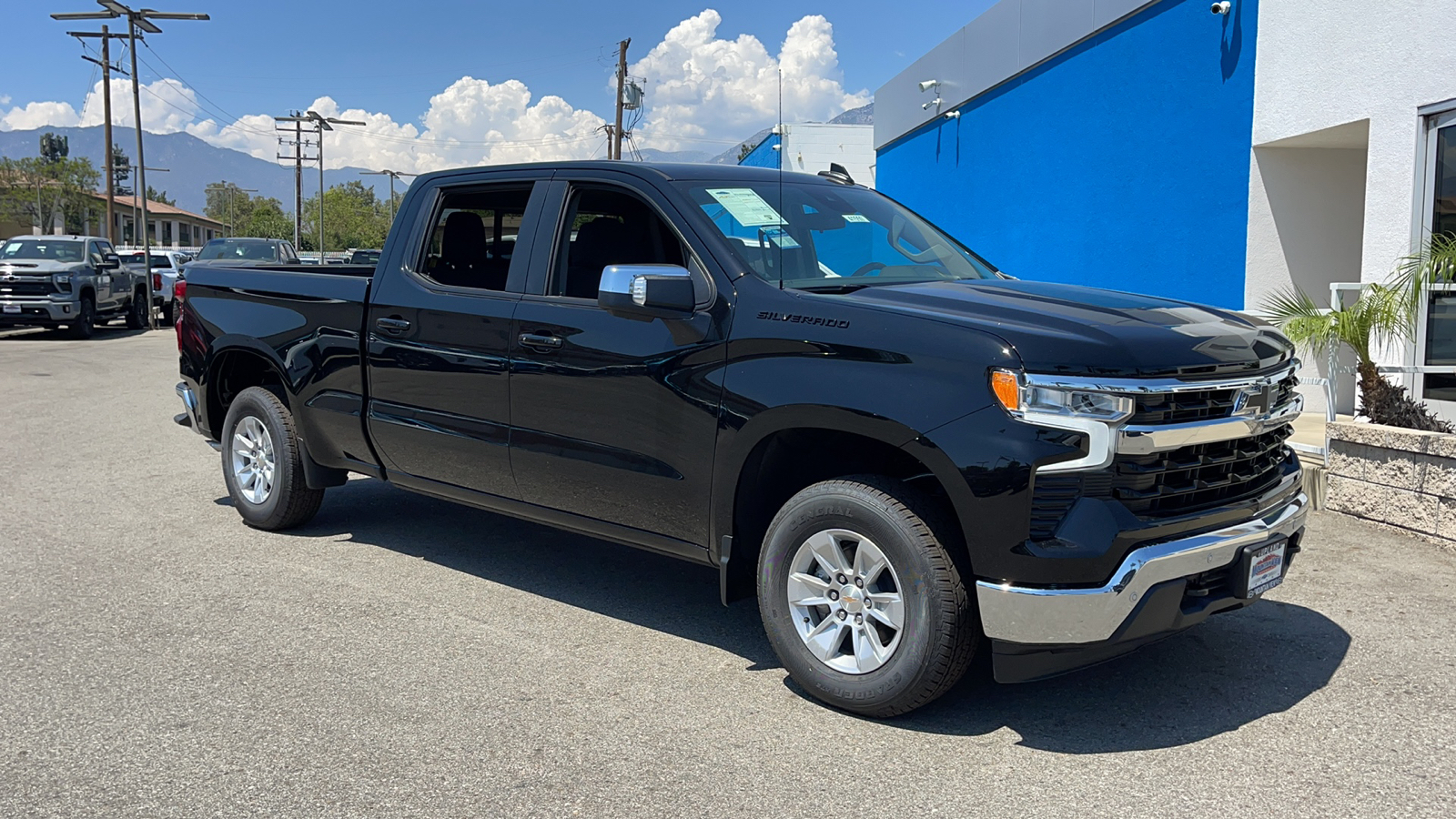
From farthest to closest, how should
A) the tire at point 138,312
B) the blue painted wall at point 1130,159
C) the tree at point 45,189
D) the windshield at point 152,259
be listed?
the tree at point 45,189 < the windshield at point 152,259 < the tire at point 138,312 < the blue painted wall at point 1130,159

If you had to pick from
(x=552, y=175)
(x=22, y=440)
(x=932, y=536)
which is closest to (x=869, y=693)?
(x=932, y=536)

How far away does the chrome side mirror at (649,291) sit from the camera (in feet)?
14.4

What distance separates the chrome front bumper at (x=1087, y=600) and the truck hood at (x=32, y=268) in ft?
78.3

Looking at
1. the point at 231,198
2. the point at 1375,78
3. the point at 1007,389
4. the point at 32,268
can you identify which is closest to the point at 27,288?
the point at 32,268

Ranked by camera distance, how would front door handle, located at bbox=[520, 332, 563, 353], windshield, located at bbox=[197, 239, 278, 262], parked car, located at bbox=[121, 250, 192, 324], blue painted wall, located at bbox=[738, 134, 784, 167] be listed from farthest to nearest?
blue painted wall, located at bbox=[738, 134, 784, 167] < parked car, located at bbox=[121, 250, 192, 324] < windshield, located at bbox=[197, 239, 278, 262] < front door handle, located at bbox=[520, 332, 563, 353]

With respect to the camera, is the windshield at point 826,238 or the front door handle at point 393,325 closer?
the windshield at point 826,238

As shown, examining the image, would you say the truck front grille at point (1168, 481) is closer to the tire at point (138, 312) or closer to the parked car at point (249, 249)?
the parked car at point (249, 249)

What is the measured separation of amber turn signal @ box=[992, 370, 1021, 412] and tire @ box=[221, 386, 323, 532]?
425 cm

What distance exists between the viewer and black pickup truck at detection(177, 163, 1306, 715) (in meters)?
3.65

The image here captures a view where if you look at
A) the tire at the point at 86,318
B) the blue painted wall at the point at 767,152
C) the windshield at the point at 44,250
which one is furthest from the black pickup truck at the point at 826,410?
the blue painted wall at the point at 767,152

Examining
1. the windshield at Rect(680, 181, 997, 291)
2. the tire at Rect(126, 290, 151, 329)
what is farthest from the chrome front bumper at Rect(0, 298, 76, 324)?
the windshield at Rect(680, 181, 997, 291)

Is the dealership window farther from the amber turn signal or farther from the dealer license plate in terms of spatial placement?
the amber turn signal

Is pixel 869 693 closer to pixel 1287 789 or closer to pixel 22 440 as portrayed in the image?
pixel 1287 789

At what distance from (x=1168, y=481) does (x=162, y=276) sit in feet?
96.0
